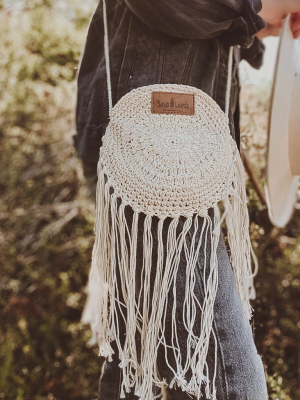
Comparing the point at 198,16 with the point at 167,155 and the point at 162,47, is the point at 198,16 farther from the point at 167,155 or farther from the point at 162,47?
the point at 167,155

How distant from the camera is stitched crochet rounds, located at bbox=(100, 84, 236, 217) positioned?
0.83 metres

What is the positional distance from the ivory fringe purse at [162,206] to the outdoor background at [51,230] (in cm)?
56

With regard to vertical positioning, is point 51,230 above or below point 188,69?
below

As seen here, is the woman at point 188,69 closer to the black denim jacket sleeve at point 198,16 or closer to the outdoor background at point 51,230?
the black denim jacket sleeve at point 198,16

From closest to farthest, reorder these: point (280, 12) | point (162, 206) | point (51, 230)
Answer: point (162, 206) < point (280, 12) < point (51, 230)

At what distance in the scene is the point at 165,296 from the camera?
0.82m

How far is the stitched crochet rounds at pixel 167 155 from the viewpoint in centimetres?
83

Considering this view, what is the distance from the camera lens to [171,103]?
88cm

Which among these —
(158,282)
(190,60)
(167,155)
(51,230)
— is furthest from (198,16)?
(51,230)

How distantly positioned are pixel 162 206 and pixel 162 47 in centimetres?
36

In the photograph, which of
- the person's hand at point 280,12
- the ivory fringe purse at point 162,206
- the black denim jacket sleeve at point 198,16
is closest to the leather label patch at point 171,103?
the ivory fringe purse at point 162,206

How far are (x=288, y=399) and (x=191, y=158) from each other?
36.0 inches

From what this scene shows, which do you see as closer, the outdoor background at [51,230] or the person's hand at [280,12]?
the person's hand at [280,12]

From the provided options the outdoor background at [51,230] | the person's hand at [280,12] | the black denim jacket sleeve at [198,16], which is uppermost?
the person's hand at [280,12]
